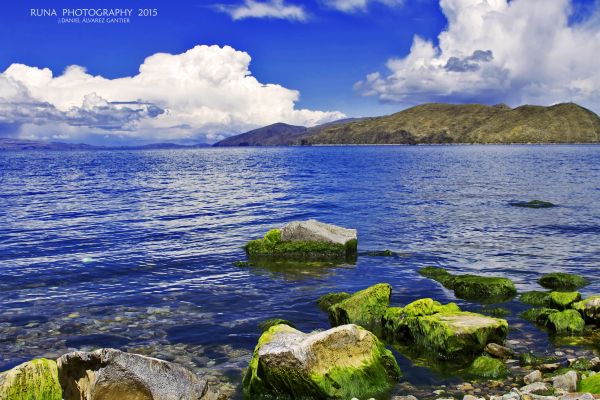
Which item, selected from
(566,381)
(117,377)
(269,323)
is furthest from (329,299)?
(117,377)

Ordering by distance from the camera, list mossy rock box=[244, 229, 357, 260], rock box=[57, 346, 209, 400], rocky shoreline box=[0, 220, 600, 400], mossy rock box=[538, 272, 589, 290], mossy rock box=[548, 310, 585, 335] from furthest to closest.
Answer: mossy rock box=[244, 229, 357, 260] < mossy rock box=[538, 272, 589, 290] < mossy rock box=[548, 310, 585, 335] < rocky shoreline box=[0, 220, 600, 400] < rock box=[57, 346, 209, 400]

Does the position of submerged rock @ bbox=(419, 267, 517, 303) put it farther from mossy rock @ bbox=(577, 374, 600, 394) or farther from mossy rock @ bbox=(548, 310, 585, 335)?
mossy rock @ bbox=(577, 374, 600, 394)

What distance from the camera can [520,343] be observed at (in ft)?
48.8

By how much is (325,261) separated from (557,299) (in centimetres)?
1139

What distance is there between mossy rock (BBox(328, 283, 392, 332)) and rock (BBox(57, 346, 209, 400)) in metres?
7.03

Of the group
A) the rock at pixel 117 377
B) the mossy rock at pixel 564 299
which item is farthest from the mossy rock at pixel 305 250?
the rock at pixel 117 377

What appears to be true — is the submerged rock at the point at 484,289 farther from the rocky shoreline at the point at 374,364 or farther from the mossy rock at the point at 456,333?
the mossy rock at the point at 456,333

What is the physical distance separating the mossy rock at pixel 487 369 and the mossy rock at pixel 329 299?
6.26 m

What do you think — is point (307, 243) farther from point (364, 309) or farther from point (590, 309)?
point (590, 309)

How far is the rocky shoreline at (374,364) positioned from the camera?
10.2 metres

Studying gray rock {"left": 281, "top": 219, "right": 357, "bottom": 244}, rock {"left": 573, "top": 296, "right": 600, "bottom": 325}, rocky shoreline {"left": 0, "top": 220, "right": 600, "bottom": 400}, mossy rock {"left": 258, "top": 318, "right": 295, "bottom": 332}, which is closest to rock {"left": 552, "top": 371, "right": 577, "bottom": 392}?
rocky shoreline {"left": 0, "top": 220, "right": 600, "bottom": 400}

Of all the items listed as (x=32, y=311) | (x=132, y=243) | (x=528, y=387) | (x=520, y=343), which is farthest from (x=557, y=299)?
(x=132, y=243)

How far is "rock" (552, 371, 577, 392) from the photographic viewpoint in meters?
11.2

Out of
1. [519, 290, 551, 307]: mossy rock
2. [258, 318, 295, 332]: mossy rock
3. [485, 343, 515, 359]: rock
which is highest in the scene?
[519, 290, 551, 307]: mossy rock
